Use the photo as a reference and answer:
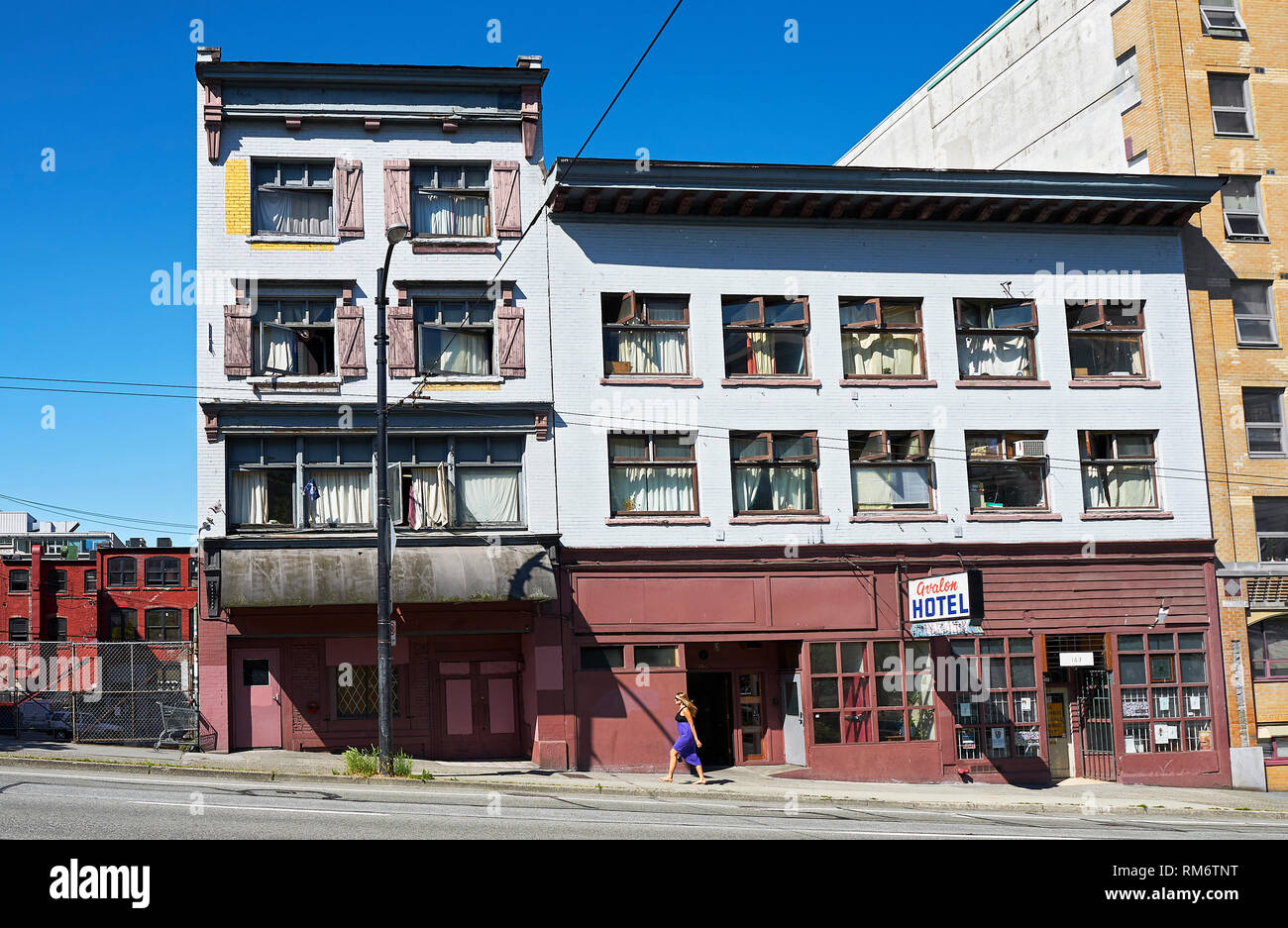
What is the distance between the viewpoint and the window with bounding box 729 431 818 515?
85.8 feet

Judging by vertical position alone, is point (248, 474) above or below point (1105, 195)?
below

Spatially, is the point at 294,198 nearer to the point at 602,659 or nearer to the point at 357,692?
the point at 357,692

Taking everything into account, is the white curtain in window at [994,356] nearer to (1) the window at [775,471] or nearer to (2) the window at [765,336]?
(2) the window at [765,336]

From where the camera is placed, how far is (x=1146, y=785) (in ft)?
86.1

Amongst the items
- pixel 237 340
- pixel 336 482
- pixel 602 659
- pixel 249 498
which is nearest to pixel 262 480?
pixel 249 498

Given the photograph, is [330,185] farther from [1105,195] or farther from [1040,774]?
[1040,774]

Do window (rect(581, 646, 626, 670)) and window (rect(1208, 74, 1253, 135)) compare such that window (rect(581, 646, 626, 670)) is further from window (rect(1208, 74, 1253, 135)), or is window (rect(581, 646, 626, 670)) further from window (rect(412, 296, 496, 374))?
window (rect(1208, 74, 1253, 135))

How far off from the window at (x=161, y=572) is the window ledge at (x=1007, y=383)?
51.9 meters

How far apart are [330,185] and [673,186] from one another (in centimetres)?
737

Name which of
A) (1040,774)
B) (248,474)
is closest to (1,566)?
(248,474)

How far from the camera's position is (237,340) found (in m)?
24.4

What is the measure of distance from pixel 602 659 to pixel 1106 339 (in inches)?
560

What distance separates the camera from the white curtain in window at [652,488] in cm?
2559

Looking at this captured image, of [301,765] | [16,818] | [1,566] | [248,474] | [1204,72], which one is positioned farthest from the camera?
[1,566]
